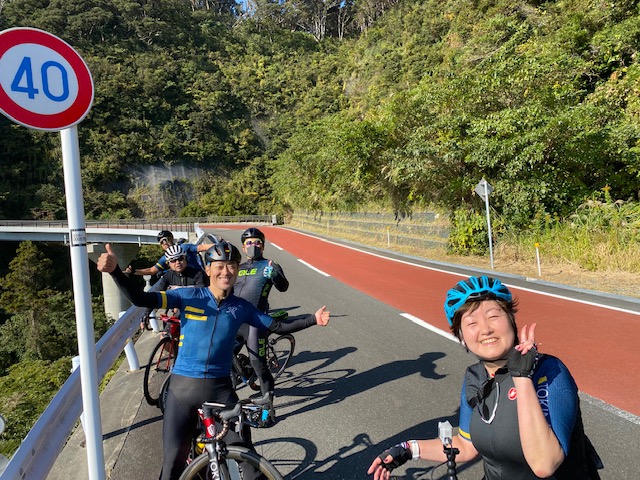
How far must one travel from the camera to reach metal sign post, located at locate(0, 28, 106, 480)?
1.86 m

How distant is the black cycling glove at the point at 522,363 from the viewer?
1295 mm

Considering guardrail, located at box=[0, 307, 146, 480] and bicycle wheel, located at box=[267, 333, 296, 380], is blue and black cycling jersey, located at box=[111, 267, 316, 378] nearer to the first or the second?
guardrail, located at box=[0, 307, 146, 480]

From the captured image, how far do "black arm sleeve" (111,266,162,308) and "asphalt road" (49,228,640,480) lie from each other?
1.49 meters

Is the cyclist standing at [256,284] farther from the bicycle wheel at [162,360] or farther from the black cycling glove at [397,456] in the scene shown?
the black cycling glove at [397,456]

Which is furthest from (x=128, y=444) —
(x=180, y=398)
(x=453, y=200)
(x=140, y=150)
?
(x=140, y=150)

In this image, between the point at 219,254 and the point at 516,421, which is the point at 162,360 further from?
the point at 516,421

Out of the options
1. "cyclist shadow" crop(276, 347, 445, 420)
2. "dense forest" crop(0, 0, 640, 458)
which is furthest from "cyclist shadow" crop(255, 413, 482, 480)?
"dense forest" crop(0, 0, 640, 458)

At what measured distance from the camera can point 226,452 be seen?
2.19m

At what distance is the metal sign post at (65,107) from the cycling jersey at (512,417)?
1997 millimetres

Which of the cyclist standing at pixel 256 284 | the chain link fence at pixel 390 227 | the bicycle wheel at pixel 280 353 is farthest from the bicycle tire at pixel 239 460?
the chain link fence at pixel 390 227

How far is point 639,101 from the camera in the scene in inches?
512

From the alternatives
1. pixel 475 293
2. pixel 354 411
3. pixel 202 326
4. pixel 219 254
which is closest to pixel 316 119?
pixel 354 411

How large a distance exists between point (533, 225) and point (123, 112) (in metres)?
74.8

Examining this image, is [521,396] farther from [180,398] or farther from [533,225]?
[533,225]
